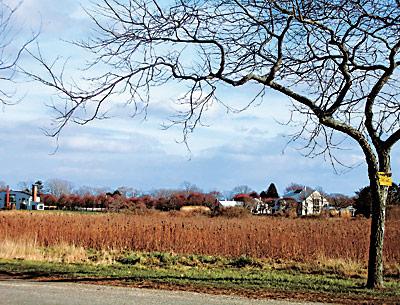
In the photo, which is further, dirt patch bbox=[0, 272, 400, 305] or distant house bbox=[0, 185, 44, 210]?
distant house bbox=[0, 185, 44, 210]

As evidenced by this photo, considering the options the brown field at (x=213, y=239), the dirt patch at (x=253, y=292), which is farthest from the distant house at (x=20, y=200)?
the dirt patch at (x=253, y=292)

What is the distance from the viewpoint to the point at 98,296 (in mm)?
10055

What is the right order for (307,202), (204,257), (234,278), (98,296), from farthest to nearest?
(307,202), (204,257), (234,278), (98,296)

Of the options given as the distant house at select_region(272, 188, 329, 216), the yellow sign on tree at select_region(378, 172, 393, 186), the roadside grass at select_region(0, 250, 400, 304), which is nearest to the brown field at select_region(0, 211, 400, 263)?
the roadside grass at select_region(0, 250, 400, 304)

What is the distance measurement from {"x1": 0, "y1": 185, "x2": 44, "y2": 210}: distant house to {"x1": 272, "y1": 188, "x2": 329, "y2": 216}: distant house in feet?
Answer: 92.8

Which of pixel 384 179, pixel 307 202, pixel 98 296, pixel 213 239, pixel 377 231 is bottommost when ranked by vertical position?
pixel 98 296

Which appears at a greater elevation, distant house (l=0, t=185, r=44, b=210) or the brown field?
distant house (l=0, t=185, r=44, b=210)

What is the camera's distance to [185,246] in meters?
22.3

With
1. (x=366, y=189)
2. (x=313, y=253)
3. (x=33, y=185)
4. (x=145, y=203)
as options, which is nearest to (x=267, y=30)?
(x=313, y=253)

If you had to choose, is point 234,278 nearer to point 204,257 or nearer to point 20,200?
point 204,257

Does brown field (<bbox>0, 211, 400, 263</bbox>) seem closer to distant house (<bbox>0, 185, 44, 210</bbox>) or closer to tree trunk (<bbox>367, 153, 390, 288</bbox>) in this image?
tree trunk (<bbox>367, 153, 390, 288</bbox>)

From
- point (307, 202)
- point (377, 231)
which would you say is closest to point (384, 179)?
point (377, 231)

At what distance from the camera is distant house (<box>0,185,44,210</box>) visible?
2886 inches

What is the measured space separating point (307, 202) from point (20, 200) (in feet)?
125
